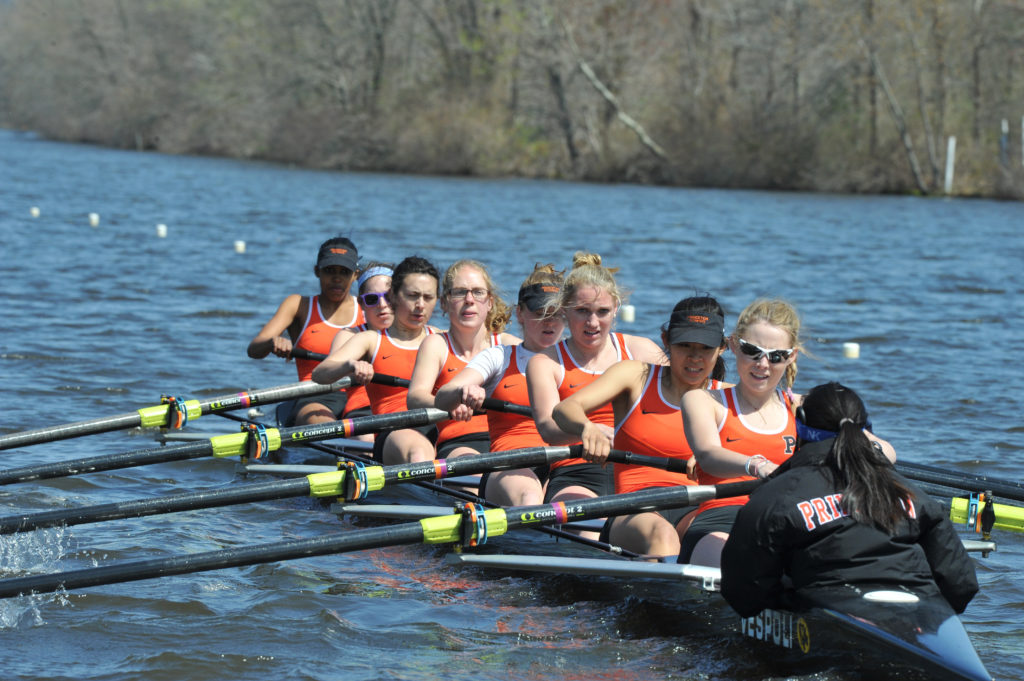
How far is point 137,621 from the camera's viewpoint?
16.0 ft

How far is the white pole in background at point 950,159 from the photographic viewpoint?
107ft

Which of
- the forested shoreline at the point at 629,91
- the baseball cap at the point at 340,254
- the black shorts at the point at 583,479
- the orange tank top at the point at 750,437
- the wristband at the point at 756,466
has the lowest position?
the black shorts at the point at 583,479

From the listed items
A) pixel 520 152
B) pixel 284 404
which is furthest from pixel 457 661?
pixel 520 152

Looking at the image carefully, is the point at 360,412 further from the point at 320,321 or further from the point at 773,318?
the point at 773,318

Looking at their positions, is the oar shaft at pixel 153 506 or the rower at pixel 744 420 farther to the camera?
the oar shaft at pixel 153 506

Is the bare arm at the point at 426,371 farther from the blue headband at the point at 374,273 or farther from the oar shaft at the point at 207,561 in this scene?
the oar shaft at the point at 207,561

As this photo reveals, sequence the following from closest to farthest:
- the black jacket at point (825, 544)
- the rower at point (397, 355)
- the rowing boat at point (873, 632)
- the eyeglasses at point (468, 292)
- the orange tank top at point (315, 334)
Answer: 1. the rowing boat at point (873, 632)
2. the black jacket at point (825, 544)
3. the eyeglasses at point (468, 292)
4. the rower at point (397, 355)
5. the orange tank top at point (315, 334)

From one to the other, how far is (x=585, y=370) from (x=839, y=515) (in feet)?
6.07

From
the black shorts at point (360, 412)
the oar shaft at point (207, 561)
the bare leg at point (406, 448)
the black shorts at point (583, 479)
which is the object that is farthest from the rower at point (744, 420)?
the black shorts at point (360, 412)

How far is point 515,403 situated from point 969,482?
2.02 metres

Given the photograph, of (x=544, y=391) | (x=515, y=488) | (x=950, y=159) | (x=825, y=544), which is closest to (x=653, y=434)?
(x=544, y=391)

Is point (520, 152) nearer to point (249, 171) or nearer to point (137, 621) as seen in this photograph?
point (249, 171)

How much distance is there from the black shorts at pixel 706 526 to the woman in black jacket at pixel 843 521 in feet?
2.10

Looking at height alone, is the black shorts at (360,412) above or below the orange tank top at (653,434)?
below
